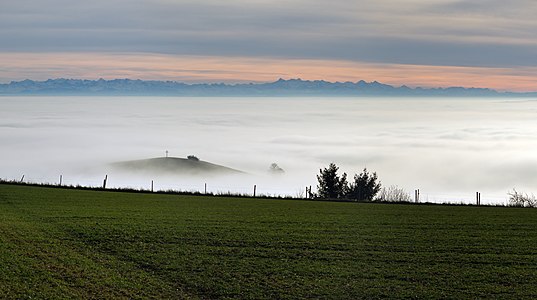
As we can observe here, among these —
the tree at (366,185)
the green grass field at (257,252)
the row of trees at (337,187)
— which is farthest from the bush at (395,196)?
the green grass field at (257,252)

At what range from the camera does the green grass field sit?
2556 centimetres

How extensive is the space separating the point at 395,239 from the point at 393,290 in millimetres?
11034

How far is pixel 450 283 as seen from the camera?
2697 centimetres

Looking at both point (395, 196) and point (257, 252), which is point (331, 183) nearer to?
point (395, 196)

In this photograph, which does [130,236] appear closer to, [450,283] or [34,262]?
[34,262]

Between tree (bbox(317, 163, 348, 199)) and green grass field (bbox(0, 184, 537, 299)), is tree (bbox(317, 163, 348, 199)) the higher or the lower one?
the higher one

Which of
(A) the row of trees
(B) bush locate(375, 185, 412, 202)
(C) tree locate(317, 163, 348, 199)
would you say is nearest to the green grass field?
(A) the row of trees

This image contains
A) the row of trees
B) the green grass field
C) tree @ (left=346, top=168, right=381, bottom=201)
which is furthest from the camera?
tree @ (left=346, top=168, right=381, bottom=201)

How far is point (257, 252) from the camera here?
32.0m

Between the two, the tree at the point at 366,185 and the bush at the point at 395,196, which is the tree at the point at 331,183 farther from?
the bush at the point at 395,196

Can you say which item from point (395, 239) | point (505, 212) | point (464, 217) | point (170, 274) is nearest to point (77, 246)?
point (170, 274)

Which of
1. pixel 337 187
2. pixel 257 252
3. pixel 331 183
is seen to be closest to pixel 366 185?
pixel 337 187

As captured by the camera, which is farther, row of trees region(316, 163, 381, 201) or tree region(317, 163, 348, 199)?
tree region(317, 163, 348, 199)

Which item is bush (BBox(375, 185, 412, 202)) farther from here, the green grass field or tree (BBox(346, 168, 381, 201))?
the green grass field
